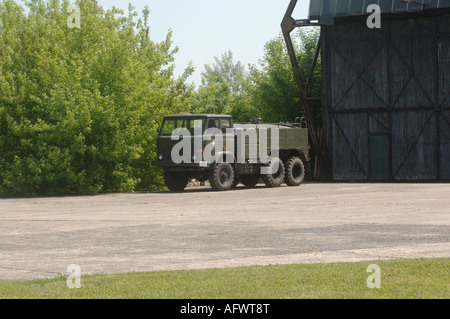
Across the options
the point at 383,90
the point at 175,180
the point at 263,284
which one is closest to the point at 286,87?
the point at 383,90

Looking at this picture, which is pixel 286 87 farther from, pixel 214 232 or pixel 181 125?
pixel 214 232

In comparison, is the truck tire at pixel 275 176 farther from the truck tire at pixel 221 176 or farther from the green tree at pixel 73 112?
the green tree at pixel 73 112

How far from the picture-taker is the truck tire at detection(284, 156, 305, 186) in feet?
103

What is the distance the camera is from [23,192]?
28.5 meters

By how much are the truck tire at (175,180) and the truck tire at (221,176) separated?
174cm

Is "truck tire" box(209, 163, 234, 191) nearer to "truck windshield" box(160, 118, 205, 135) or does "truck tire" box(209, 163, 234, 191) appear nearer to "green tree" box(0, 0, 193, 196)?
"truck windshield" box(160, 118, 205, 135)

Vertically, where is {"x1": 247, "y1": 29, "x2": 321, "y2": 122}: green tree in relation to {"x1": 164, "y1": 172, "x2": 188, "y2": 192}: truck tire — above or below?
above

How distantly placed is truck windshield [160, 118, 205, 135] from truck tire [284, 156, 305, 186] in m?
4.99

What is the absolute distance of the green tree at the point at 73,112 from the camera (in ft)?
92.5

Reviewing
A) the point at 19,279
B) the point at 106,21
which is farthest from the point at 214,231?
the point at 106,21

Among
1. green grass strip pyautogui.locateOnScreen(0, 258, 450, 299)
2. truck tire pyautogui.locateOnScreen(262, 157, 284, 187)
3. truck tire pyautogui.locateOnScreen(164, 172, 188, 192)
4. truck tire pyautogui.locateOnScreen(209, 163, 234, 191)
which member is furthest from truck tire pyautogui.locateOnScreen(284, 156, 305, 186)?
green grass strip pyautogui.locateOnScreen(0, 258, 450, 299)

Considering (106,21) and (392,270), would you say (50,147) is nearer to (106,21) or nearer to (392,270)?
(106,21)

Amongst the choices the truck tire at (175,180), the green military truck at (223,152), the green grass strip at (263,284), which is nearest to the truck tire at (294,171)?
the green military truck at (223,152)

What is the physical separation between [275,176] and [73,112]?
8225 millimetres
